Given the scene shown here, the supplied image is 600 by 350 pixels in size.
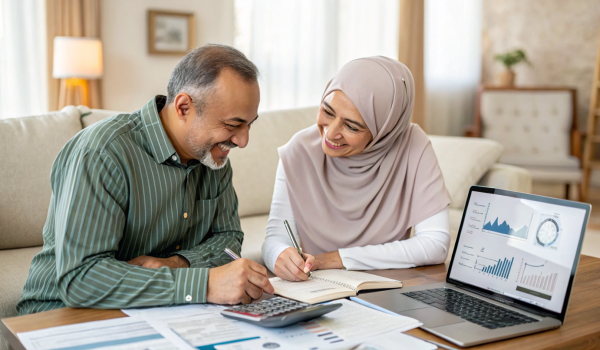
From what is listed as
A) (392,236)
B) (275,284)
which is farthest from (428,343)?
(392,236)

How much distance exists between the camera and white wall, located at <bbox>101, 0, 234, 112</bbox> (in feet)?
13.7

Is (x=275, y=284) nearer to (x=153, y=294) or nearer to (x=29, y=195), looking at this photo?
(x=153, y=294)

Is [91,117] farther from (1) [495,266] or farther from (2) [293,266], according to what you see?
(1) [495,266]

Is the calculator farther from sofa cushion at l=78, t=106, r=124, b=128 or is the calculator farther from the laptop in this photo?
sofa cushion at l=78, t=106, r=124, b=128

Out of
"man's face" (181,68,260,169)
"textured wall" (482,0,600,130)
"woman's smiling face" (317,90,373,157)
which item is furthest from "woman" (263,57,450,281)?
"textured wall" (482,0,600,130)

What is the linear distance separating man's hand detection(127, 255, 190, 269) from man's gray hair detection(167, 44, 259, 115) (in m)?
0.35

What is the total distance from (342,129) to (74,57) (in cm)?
266

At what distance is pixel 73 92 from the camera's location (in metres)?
3.94

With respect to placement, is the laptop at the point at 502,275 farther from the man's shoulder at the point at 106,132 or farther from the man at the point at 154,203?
the man's shoulder at the point at 106,132

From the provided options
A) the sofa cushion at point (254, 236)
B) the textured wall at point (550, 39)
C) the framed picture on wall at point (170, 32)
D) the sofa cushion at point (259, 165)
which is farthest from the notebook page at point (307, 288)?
the textured wall at point (550, 39)

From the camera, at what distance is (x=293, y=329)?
969 mm

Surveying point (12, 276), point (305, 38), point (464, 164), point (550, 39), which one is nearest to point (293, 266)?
point (12, 276)

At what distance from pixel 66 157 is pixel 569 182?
15.8ft

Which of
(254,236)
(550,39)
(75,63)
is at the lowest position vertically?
(254,236)
